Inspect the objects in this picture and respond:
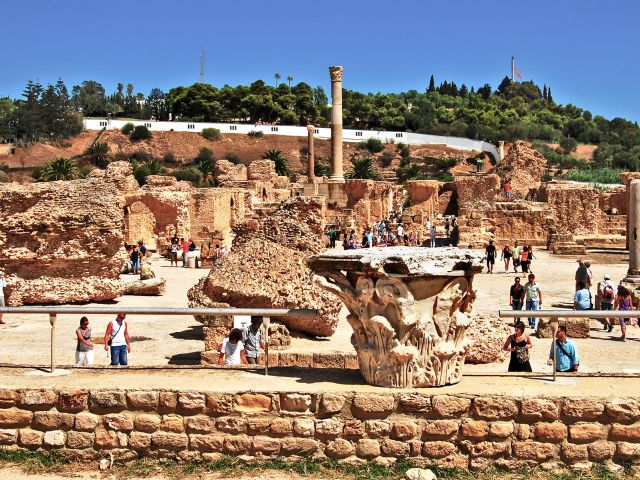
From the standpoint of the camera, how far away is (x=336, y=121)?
38625 millimetres

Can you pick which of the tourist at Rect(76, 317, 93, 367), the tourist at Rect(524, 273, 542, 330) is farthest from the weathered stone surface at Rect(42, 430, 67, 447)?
the tourist at Rect(524, 273, 542, 330)

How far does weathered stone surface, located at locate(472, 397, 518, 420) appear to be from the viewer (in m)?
5.26

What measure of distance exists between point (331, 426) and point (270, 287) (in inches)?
215

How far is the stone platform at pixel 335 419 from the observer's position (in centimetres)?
523

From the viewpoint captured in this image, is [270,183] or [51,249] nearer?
[51,249]

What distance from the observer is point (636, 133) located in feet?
329

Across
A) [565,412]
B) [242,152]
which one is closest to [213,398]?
[565,412]

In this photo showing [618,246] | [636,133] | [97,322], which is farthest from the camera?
[636,133]

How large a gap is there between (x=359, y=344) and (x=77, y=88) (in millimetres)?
120194

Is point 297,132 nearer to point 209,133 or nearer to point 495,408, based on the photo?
point 209,133

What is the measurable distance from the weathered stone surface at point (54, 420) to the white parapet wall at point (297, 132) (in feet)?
238

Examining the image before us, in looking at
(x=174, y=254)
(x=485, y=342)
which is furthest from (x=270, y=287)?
(x=174, y=254)

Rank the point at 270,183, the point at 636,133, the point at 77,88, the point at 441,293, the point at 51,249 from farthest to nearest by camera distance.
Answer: the point at 77,88, the point at 636,133, the point at 270,183, the point at 51,249, the point at 441,293

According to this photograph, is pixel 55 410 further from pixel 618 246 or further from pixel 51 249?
pixel 618 246
